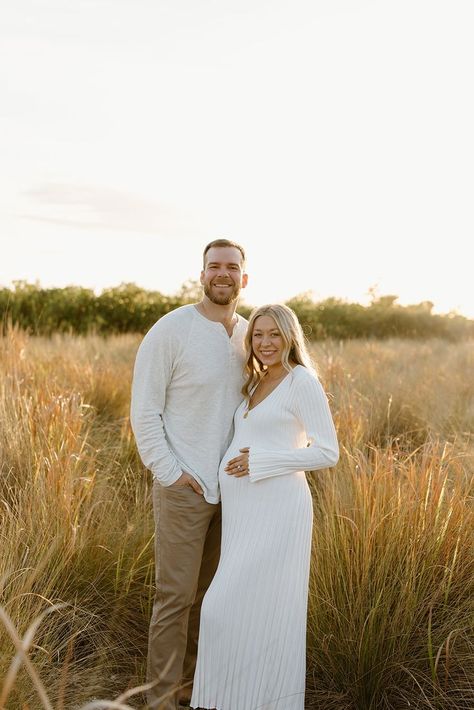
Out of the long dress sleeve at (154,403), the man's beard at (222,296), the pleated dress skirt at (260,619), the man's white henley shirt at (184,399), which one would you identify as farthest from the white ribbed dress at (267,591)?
the man's beard at (222,296)

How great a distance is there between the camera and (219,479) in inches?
140

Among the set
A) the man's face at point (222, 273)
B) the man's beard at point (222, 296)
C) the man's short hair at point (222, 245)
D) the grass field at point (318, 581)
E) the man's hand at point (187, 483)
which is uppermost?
the man's short hair at point (222, 245)

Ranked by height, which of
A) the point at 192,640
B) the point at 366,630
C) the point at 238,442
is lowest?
the point at 192,640

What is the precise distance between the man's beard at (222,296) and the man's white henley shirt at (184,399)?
12 cm

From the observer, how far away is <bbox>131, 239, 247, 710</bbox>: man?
357 centimetres

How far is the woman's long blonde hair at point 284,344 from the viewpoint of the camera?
11.5ft

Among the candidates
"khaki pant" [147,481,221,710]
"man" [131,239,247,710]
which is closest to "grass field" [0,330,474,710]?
"khaki pant" [147,481,221,710]

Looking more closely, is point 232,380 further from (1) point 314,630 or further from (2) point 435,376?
(2) point 435,376

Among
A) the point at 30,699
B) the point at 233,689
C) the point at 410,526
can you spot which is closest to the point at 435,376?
the point at 410,526

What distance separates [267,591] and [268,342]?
44.6 inches

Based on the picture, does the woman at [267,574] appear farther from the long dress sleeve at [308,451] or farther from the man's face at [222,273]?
the man's face at [222,273]

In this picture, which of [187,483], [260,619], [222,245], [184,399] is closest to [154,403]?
[184,399]

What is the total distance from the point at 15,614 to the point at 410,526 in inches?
Answer: 76.3

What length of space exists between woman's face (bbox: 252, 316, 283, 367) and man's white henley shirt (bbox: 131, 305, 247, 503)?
22cm
